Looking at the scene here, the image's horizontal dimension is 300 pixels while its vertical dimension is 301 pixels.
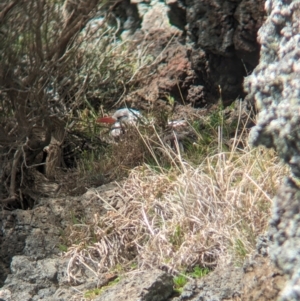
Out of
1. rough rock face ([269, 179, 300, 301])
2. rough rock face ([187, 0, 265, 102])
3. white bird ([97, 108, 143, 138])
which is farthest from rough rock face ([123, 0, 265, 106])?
rough rock face ([269, 179, 300, 301])

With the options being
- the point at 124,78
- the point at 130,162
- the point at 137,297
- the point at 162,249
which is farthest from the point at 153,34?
the point at 137,297

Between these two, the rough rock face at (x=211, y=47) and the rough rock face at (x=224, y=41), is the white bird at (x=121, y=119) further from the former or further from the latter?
the rough rock face at (x=224, y=41)

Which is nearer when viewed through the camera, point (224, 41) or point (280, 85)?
point (280, 85)

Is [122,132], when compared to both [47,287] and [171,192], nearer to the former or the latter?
[171,192]

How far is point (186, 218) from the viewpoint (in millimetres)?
4801

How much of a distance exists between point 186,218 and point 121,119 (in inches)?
88.5

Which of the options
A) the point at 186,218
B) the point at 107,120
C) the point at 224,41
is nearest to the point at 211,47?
the point at 224,41

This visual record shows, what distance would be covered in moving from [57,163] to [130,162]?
0.75 metres

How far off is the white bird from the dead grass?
114 cm

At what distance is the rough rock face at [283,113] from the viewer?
1973 millimetres

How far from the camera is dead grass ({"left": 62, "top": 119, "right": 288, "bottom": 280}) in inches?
178

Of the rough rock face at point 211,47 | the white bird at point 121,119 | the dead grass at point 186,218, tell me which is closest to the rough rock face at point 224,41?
the rough rock face at point 211,47

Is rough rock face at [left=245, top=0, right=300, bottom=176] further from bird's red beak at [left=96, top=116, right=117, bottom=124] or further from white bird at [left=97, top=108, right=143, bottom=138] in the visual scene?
bird's red beak at [left=96, top=116, right=117, bottom=124]

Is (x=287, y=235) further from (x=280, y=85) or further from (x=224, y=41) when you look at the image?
(x=224, y=41)
